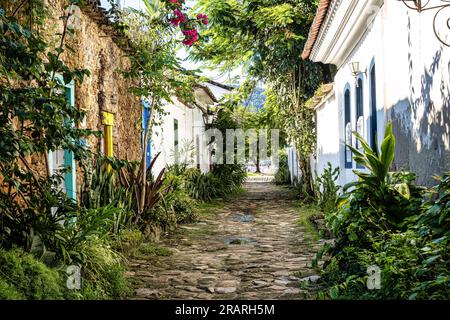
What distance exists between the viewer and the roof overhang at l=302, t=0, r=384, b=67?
6.31 m

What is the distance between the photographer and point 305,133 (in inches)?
535

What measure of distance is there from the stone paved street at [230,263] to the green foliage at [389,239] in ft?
2.00

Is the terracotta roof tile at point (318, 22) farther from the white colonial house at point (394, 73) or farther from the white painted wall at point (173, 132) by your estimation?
the white painted wall at point (173, 132)

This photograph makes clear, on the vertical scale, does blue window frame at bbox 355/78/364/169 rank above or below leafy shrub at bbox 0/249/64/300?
above

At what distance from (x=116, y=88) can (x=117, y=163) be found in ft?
13.9

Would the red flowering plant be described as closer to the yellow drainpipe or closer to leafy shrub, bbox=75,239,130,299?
the yellow drainpipe

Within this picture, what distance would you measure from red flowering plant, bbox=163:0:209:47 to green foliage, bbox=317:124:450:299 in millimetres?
3838

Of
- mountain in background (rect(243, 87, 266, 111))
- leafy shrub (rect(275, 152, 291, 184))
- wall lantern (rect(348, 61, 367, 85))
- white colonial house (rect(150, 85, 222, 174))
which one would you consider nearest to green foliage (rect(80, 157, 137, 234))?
white colonial house (rect(150, 85, 222, 174))

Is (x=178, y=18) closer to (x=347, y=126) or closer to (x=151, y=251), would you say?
(x=151, y=251)

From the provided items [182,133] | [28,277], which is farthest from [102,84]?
[182,133]

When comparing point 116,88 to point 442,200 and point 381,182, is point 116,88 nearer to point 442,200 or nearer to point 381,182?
point 381,182

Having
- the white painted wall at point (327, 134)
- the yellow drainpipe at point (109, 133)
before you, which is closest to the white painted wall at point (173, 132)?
the yellow drainpipe at point (109, 133)

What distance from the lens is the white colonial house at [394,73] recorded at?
14.0 ft
